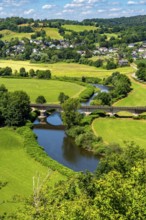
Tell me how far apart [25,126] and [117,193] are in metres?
62.0

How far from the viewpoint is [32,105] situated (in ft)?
334

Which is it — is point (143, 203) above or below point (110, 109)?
above

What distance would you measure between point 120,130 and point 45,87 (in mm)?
60333

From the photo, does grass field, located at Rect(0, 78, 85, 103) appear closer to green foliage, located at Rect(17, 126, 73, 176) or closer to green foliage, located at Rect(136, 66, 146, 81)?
green foliage, located at Rect(136, 66, 146, 81)

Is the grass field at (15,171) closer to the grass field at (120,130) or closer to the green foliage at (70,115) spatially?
the green foliage at (70,115)

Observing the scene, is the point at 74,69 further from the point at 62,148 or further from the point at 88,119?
the point at 62,148

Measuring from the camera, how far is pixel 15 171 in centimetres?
5947

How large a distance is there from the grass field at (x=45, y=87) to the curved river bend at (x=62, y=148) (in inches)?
1009

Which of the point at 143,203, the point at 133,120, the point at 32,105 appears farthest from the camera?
the point at 32,105

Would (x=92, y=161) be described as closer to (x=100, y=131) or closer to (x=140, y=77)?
(x=100, y=131)

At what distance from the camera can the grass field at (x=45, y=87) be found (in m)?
124

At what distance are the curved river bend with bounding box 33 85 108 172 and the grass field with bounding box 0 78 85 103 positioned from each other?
84.1ft

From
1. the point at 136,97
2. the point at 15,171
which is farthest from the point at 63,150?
the point at 136,97

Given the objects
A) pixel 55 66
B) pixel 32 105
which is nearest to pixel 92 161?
pixel 32 105
